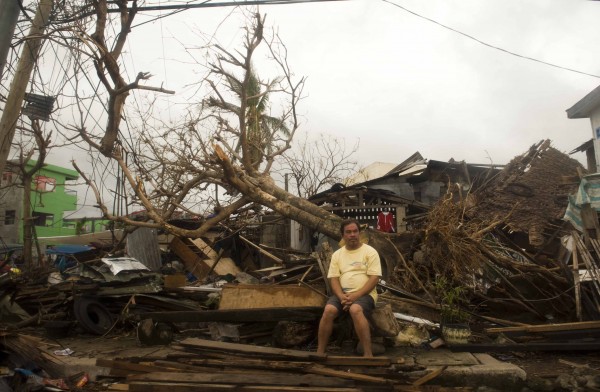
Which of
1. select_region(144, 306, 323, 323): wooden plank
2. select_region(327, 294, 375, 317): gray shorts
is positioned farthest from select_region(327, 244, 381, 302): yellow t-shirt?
select_region(144, 306, 323, 323): wooden plank

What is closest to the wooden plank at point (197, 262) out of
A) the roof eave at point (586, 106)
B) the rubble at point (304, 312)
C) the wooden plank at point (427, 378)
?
the rubble at point (304, 312)

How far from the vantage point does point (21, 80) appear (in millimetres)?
5691

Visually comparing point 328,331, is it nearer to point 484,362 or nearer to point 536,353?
point 484,362

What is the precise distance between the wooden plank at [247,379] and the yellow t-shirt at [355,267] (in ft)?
5.03

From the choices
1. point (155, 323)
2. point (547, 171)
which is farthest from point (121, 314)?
point (547, 171)

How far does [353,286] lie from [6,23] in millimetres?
5110

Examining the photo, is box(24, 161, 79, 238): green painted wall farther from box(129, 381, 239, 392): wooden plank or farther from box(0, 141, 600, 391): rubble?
box(129, 381, 239, 392): wooden plank

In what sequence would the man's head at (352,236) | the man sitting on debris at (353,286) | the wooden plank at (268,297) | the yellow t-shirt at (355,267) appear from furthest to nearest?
the wooden plank at (268,297), the man's head at (352,236), the yellow t-shirt at (355,267), the man sitting on debris at (353,286)

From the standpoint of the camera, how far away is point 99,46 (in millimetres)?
5703

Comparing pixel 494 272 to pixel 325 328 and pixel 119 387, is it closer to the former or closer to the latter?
pixel 325 328

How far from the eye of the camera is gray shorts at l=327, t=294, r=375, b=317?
4.80m

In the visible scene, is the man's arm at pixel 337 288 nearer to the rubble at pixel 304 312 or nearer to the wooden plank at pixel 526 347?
the rubble at pixel 304 312

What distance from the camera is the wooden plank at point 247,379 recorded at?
11.8ft

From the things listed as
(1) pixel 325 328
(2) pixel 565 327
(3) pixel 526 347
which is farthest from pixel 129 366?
(2) pixel 565 327
